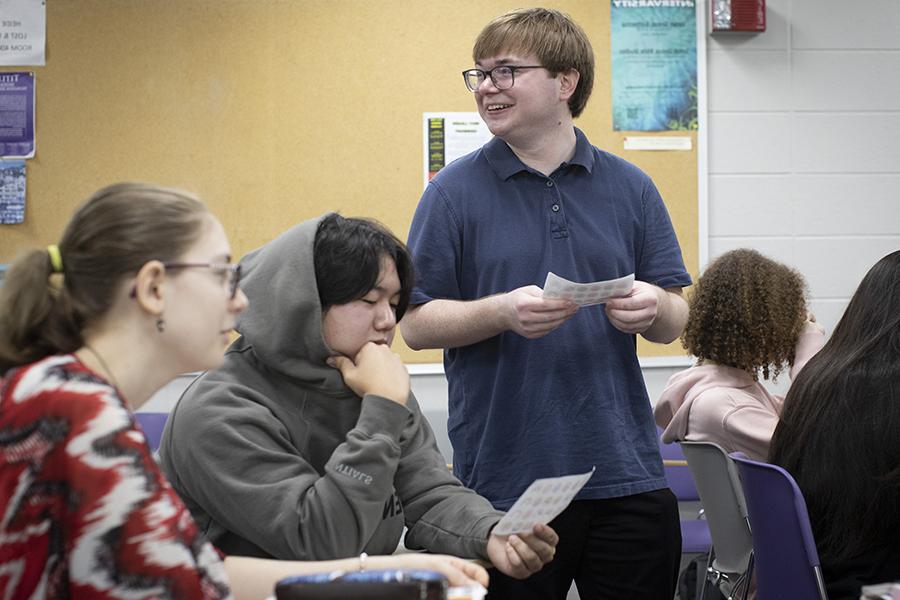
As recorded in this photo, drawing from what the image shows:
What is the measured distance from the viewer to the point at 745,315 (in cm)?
286

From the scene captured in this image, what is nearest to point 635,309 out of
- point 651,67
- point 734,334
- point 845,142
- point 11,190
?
point 734,334

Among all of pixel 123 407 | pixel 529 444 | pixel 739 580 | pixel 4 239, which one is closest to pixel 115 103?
pixel 4 239

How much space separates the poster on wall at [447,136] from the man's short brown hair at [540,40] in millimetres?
1747

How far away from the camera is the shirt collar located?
207 cm

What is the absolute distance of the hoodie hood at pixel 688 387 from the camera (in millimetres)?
2777

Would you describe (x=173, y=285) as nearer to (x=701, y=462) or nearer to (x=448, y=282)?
(x=448, y=282)

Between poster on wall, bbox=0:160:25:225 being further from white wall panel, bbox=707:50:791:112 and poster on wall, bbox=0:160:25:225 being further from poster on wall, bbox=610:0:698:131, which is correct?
white wall panel, bbox=707:50:791:112

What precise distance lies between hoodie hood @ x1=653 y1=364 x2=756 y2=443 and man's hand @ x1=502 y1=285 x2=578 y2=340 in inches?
39.9

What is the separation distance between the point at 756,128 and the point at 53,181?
277 centimetres

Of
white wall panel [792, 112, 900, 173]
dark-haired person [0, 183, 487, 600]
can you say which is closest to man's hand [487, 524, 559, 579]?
dark-haired person [0, 183, 487, 600]

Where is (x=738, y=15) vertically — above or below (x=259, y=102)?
above

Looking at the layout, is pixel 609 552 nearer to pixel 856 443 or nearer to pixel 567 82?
pixel 856 443

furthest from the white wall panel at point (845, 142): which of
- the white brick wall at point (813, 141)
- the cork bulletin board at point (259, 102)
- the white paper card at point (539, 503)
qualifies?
the white paper card at point (539, 503)

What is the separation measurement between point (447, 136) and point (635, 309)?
2.11 m
